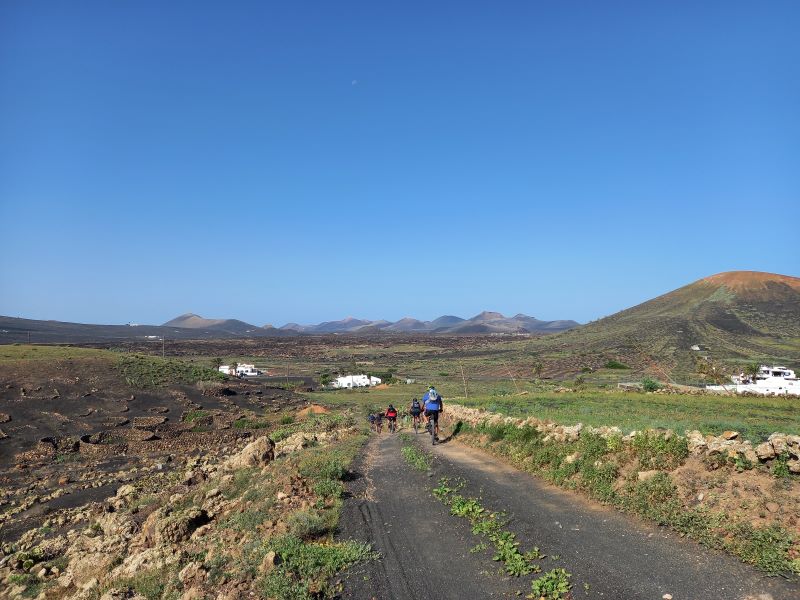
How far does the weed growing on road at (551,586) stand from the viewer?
21.2 ft

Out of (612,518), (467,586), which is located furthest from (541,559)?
(612,518)

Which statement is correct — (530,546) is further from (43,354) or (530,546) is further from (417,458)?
(43,354)

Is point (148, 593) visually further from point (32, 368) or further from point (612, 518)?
point (32, 368)

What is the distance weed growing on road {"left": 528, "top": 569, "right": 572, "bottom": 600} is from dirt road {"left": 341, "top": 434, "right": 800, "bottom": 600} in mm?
126

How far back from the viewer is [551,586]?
21.6ft

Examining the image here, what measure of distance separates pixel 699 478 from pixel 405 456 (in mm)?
9825

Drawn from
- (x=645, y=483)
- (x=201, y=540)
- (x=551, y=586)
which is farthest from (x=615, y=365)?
(x=551, y=586)

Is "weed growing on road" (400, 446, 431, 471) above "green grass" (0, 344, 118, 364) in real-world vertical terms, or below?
below

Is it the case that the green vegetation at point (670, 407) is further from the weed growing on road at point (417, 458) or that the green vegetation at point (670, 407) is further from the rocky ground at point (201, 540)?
the rocky ground at point (201, 540)

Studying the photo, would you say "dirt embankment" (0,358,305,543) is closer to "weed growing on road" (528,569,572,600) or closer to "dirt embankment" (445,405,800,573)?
"dirt embankment" (445,405,800,573)

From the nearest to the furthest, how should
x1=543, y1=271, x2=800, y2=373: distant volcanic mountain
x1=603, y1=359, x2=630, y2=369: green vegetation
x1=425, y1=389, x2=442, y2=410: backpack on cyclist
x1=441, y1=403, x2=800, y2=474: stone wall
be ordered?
x1=441, y1=403, x2=800, y2=474: stone wall < x1=425, y1=389, x2=442, y2=410: backpack on cyclist < x1=603, y1=359, x2=630, y2=369: green vegetation < x1=543, y1=271, x2=800, y2=373: distant volcanic mountain

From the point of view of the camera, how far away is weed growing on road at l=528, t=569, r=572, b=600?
21.2 ft

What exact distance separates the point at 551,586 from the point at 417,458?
981cm

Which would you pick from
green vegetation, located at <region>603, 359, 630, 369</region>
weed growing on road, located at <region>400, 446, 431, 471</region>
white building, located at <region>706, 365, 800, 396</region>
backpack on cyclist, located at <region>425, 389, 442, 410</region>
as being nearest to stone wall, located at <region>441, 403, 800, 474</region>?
weed growing on road, located at <region>400, 446, 431, 471</region>
